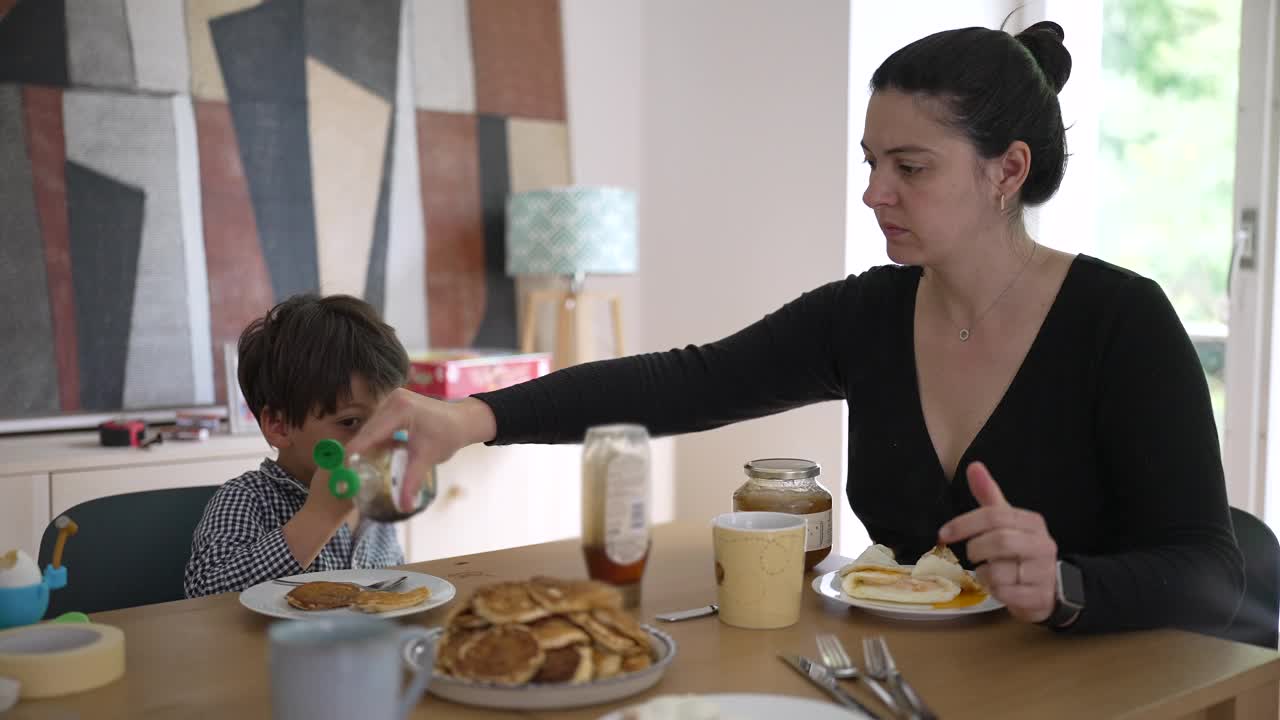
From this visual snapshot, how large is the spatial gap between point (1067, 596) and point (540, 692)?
1.63 feet

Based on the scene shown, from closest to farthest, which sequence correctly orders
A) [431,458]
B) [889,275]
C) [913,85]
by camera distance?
[431,458] < [913,85] < [889,275]

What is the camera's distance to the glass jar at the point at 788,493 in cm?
129

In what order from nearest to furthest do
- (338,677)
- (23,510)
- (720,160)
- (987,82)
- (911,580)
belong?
(338,677), (911,580), (987,82), (23,510), (720,160)

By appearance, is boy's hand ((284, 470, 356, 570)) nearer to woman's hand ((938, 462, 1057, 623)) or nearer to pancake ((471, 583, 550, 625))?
pancake ((471, 583, 550, 625))

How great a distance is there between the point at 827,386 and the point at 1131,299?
46cm

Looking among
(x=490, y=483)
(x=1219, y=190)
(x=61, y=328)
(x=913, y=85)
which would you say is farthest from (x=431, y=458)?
(x=1219, y=190)

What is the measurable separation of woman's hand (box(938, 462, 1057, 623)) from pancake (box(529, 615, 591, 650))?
0.34 meters

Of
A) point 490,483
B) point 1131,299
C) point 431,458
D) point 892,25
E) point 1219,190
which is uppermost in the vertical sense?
point 892,25

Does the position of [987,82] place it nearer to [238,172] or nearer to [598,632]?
[598,632]

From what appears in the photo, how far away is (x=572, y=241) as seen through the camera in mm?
3154

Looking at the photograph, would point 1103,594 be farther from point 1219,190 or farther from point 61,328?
point 61,328

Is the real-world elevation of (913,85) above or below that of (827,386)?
above

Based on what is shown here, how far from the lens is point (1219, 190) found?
288cm

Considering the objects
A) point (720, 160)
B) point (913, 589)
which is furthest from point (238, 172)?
point (913, 589)
